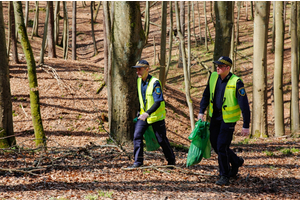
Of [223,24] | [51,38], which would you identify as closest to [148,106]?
[223,24]

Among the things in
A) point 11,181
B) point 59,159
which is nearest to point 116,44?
point 59,159

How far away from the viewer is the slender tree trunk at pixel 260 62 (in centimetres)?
930

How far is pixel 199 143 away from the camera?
511 cm

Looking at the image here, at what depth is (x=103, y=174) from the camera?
512 cm

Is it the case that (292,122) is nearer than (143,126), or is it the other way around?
(143,126)

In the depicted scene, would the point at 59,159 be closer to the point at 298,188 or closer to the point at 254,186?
the point at 254,186

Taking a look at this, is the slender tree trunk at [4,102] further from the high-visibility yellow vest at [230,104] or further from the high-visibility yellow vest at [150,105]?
the high-visibility yellow vest at [230,104]

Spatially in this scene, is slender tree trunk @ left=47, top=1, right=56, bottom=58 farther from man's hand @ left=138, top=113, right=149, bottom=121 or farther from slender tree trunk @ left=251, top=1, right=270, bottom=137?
man's hand @ left=138, top=113, right=149, bottom=121

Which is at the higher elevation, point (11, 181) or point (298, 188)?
point (11, 181)

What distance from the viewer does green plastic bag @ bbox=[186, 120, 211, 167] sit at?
507cm

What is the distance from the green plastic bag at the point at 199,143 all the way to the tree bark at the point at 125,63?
2133mm

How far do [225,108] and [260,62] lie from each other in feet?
18.7

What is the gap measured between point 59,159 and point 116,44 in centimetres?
296

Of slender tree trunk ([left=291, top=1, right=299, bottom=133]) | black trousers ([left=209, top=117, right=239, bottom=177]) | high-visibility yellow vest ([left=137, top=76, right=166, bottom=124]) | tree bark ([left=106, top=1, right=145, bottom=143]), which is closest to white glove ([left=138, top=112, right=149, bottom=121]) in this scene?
high-visibility yellow vest ([left=137, top=76, right=166, bottom=124])
